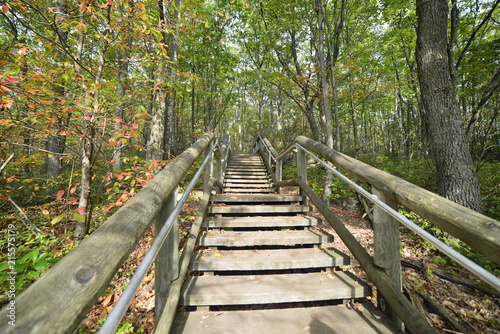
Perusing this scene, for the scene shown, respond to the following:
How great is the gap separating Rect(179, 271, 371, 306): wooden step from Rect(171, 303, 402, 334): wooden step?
0.28 feet

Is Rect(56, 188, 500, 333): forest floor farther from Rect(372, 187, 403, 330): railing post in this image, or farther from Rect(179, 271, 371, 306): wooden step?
Rect(372, 187, 403, 330): railing post

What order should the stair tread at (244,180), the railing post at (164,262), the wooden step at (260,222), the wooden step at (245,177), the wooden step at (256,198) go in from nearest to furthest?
the railing post at (164,262), the wooden step at (260,222), the wooden step at (256,198), the stair tread at (244,180), the wooden step at (245,177)

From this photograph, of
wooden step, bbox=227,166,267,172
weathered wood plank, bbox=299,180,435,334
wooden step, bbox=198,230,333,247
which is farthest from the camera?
wooden step, bbox=227,166,267,172

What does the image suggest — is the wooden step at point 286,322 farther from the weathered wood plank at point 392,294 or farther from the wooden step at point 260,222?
the wooden step at point 260,222

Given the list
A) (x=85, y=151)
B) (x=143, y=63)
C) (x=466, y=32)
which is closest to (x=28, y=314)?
(x=85, y=151)

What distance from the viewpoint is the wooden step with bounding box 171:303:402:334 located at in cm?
144

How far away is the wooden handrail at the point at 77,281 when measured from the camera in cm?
48

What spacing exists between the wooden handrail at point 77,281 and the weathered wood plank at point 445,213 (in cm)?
158

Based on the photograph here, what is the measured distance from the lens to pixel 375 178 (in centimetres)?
169

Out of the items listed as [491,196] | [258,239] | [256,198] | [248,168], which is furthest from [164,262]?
[491,196]

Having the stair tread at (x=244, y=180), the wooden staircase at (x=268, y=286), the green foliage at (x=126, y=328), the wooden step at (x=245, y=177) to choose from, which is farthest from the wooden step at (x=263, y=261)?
the wooden step at (x=245, y=177)

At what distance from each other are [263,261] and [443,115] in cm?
397

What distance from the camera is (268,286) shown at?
1.79 m

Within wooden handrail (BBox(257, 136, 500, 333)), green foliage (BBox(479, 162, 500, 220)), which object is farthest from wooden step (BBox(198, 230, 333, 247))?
green foliage (BBox(479, 162, 500, 220))
